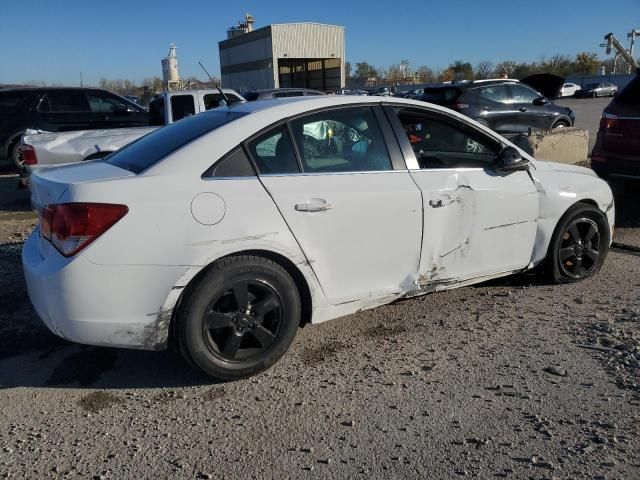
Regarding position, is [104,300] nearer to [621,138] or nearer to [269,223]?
[269,223]

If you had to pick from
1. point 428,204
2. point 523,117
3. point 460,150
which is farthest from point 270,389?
point 523,117

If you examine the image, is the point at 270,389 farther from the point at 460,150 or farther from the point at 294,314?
the point at 460,150

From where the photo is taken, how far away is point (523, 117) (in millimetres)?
12570

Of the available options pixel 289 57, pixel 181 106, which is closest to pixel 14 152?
pixel 181 106

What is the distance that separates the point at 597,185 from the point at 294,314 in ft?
9.71

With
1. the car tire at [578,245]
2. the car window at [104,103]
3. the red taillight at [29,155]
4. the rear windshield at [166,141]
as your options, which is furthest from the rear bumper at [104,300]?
the car window at [104,103]

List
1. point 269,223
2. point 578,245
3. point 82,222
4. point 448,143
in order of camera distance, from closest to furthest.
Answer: point 82,222 → point 269,223 → point 448,143 → point 578,245

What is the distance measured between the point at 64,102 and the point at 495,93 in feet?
31.0

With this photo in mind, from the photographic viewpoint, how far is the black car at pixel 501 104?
40.2 feet

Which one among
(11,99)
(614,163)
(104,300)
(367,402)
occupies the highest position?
(11,99)

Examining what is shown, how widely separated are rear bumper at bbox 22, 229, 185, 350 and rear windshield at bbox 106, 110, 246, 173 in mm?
637

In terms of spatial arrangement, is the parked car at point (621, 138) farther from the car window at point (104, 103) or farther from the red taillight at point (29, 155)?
the car window at point (104, 103)

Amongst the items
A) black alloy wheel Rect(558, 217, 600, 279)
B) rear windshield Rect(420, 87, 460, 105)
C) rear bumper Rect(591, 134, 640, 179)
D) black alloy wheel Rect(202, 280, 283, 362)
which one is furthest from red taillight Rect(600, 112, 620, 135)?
rear windshield Rect(420, 87, 460, 105)

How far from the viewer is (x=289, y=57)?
4425cm
